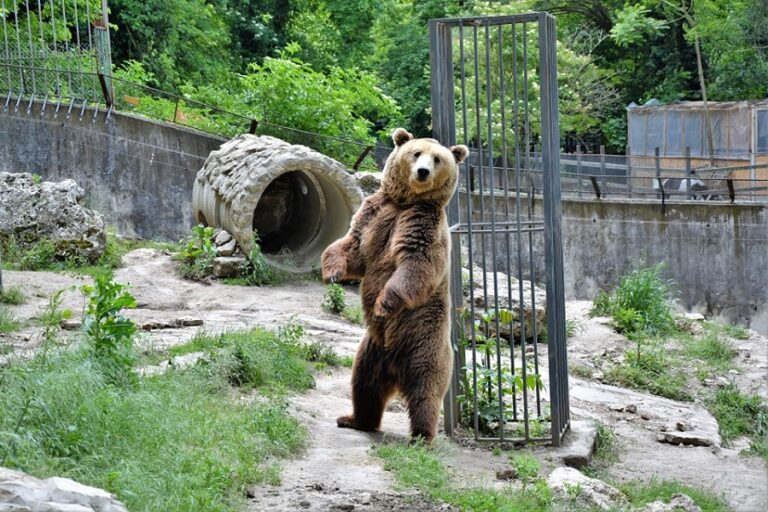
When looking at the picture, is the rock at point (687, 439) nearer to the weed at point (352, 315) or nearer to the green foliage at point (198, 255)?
the weed at point (352, 315)

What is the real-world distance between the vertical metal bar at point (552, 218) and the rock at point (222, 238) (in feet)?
20.1

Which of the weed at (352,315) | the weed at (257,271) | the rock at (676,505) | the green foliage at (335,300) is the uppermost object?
the weed at (257,271)

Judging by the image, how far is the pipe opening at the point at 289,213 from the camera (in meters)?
14.1

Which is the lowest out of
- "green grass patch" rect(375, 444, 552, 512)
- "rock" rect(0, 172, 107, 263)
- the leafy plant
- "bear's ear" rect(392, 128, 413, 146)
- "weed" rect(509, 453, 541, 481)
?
"weed" rect(509, 453, 541, 481)

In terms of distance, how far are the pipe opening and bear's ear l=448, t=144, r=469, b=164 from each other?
688cm

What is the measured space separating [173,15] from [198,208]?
10273 millimetres

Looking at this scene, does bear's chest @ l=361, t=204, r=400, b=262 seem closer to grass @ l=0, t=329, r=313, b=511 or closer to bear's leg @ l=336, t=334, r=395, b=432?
bear's leg @ l=336, t=334, r=395, b=432

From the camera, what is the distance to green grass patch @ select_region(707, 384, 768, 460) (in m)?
8.95

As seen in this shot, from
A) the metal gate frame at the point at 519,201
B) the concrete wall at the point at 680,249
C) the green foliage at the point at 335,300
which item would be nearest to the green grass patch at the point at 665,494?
the metal gate frame at the point at 519,201

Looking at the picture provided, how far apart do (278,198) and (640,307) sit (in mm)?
4952

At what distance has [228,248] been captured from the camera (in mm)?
12766

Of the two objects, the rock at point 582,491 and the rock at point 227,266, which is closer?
the rock at point 582,491

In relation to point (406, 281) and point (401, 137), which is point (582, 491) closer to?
point (406, 281)

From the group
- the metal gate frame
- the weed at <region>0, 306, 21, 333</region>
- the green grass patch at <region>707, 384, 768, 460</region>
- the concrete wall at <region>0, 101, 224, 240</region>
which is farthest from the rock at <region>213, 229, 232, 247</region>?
the green grass patch at <region>707, 384, 768, 460</region>
